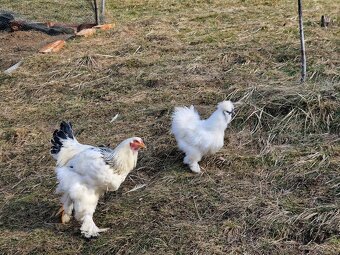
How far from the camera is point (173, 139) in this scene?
509 cm

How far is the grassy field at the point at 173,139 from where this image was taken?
3.83 meters

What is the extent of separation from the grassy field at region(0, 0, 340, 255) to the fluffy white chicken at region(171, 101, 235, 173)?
0.56 feet

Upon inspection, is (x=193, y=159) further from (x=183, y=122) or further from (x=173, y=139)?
(x=173, y=139)

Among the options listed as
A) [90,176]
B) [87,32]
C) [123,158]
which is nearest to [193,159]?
[123,158]

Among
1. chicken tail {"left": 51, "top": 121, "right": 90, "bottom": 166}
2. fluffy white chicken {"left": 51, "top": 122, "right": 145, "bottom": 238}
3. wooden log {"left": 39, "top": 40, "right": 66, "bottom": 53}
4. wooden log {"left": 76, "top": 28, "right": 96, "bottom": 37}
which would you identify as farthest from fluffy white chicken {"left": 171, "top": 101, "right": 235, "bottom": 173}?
wooden log {"left": 76, "top": 28, "right": 96, "bottom": 37}

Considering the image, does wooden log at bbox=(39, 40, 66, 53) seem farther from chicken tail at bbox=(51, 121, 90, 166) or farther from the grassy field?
chicken tail at bbox=(51, 121, 90, 166)

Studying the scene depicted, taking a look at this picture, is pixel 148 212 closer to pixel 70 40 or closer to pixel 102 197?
pixel 102 197

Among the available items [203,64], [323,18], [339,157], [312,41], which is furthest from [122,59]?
[339,157]

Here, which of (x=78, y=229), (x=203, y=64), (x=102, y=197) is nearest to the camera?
(x=78, y=229)

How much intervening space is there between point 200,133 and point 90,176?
3.45ft

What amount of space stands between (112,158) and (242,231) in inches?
42.2

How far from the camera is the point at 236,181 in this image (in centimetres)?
445

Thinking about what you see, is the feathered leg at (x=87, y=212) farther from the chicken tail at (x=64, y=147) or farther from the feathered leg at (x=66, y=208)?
the chicken tail at (x=64, y=147)

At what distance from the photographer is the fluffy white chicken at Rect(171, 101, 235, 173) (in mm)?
4512
